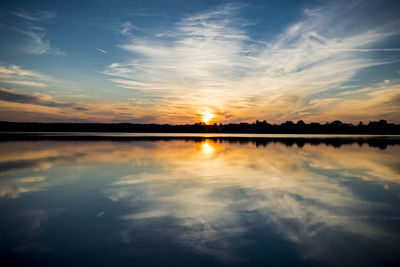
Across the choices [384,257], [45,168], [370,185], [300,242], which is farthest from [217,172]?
[45,168]

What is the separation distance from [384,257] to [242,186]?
6874mm

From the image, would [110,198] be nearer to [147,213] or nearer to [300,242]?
[147,213]

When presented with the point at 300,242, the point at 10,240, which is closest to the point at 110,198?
the point at 10,240

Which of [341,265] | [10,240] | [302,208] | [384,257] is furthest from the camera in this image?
[302,208]

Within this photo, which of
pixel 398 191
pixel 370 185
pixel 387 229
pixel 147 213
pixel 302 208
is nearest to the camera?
pixel 387 229

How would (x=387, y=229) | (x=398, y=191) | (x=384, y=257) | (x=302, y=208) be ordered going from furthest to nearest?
(x=398, y=191) < (x=302, y=208) < (x=387, y=229) < (x=384, y=257)

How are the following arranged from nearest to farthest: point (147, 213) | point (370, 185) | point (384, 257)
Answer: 1. point (384, 257)
2. point (147, 213)
3. point (370, 185)

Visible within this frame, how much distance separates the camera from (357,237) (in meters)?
6.48

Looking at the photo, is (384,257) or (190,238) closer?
(384,257)

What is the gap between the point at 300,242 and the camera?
6137 millimetres

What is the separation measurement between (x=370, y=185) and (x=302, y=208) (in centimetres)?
698

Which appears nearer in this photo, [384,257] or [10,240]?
[384,257]

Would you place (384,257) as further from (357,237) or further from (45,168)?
(45,168)

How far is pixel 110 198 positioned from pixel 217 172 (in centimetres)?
792
